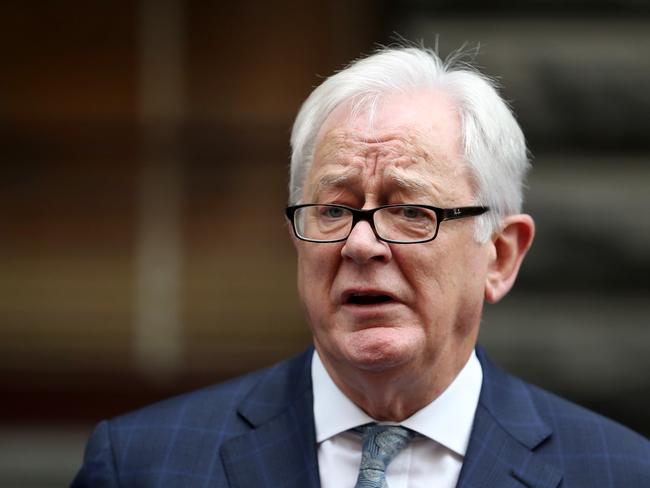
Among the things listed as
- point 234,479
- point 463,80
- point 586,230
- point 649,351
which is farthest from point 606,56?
point 234,479

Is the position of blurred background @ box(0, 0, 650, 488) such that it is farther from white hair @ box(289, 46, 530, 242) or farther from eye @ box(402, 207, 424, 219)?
eye @ box(402, 207, 424, 219)

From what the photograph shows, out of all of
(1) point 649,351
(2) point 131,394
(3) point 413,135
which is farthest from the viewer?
(2) point 131,394

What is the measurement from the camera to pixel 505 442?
2922 mm

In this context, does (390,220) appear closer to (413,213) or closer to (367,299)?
(413,213)

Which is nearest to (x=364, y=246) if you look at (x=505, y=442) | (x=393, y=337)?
(x=393, y=337)

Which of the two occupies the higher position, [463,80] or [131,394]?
[463,80]

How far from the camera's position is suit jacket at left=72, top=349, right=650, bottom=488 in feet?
9.38

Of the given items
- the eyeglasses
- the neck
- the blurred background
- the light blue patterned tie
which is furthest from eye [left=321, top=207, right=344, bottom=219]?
the blurred background

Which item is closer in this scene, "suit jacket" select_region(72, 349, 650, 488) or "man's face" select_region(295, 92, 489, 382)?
"man's face" select_region(295, 92, 489, 382)

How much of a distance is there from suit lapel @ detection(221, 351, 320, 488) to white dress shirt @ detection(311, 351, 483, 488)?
40mm

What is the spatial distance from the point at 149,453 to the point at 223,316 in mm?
2935

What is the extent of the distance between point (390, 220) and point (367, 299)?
8.0 inches

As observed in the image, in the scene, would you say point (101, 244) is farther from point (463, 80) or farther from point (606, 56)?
point (463, 80)

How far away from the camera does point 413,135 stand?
2828 mm
